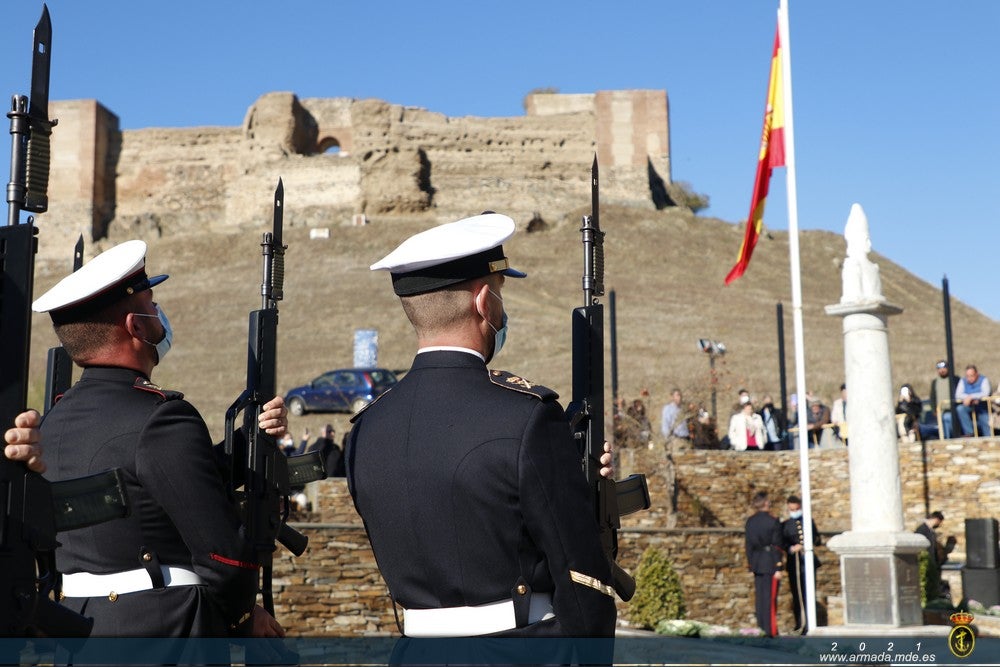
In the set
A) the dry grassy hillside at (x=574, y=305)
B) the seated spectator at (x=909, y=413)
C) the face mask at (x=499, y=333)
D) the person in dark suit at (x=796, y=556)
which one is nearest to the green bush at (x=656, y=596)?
the person in dark suit at (x=796, y=556)

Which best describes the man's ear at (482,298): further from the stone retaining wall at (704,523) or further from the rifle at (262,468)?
the stone retaining wall at (704,523)

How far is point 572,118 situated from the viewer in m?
65.7

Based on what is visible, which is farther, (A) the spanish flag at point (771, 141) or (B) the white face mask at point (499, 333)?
(A) the spanish flag at point (771, 141)

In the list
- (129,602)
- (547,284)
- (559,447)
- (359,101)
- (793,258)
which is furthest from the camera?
(359,101)

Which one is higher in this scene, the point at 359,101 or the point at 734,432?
the point at 359,101

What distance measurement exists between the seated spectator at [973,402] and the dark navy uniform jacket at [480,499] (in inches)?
612

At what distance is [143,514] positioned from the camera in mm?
3691

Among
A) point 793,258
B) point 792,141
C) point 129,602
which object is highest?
point 792,141

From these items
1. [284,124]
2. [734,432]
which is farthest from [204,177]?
[734,432]

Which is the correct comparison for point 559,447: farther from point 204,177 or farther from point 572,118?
point 204,177

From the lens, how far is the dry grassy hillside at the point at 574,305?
104 feet

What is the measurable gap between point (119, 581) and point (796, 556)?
10.9 metres

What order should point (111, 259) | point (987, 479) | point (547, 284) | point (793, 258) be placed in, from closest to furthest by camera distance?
point (111, 259) → point (793, 258) → point (987, 479) → point (547, 284)

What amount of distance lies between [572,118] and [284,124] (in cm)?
1523
